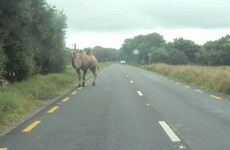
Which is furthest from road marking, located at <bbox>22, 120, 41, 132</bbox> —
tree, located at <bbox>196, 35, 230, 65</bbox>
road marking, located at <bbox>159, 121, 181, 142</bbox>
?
tree, located at <bbox>196, 35, 230, 65</bbox>

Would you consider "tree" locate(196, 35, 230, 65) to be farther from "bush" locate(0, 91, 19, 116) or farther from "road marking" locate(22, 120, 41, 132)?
"road marking" locate(22, 120, 41, 132)

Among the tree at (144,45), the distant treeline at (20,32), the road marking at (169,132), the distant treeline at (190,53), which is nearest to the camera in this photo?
the road marking at (169,132)

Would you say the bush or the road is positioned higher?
the bush

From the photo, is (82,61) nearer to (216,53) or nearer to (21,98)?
(21,98)

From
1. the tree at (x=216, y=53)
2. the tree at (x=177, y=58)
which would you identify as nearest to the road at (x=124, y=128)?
the tree at (x=216, y=53)

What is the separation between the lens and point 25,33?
20.0 m

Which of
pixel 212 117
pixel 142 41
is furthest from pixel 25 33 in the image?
pixel 142 41

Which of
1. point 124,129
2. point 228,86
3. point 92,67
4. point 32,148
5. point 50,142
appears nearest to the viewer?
point 32,148

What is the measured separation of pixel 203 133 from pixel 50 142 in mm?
3267

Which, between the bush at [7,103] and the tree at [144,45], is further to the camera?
the tree at [144,45]

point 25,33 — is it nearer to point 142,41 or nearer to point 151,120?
point 151,120

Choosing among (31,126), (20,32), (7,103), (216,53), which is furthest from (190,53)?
(31,126)

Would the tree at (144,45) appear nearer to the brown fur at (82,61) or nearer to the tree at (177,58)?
the tree at (177,58)

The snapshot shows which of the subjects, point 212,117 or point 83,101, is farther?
point 83,101
